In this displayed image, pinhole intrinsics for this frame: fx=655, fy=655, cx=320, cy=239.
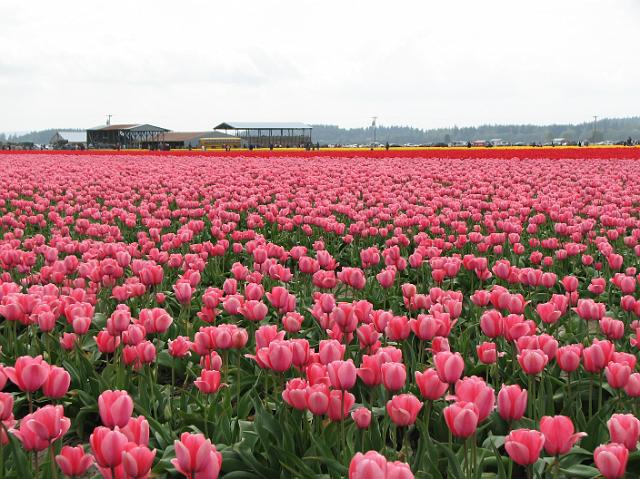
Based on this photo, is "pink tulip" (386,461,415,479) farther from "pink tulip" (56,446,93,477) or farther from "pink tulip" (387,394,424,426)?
"pink tulip" (56,446,93,477)

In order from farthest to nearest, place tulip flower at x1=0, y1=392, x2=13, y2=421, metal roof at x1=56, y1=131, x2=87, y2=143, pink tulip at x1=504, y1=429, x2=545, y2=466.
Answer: metal roof at x1=56, y1=131, x2=87, y2=143, tulip flower at x1=0, y1=392, x2=13, y2=421, pink tulip at x1=504, y1=429, x2=545, y2=466

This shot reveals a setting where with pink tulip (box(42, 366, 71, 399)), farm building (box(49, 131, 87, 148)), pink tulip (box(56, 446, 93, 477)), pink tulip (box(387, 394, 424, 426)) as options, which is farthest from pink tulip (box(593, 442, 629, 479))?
farm building (box(49, 131, 87, 148))

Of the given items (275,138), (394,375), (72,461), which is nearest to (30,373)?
(72,461)

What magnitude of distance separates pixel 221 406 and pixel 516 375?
181 cm

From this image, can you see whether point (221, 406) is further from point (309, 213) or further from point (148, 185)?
point (148, 185)

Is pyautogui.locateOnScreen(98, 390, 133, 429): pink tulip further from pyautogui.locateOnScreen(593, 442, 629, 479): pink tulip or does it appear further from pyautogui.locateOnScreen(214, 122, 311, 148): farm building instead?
pyautogui.locateOnScreen(214, 122, 311, 148): farm building

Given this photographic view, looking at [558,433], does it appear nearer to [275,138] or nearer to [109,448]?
[109,448]

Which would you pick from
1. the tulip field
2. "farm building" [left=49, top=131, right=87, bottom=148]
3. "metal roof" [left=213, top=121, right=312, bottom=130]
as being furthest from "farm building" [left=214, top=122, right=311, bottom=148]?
the tulip field

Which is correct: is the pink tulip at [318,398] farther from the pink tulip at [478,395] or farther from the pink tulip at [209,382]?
the pink tulip at [209,382]

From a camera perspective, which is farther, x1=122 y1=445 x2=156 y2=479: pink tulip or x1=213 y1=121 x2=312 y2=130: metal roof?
x1=213 y1=121 x2=312 y2=130: metal roof

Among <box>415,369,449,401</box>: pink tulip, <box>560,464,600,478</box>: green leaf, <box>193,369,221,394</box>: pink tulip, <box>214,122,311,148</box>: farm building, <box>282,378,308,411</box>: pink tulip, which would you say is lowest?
<box>560,464,600,478</box>: green leaf

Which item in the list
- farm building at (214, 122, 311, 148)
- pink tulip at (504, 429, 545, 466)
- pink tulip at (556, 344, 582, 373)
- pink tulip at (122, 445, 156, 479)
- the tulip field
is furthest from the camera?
farm building at (214, 122, 311, 148)

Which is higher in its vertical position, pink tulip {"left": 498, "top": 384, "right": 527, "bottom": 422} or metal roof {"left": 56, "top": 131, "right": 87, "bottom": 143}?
metal roof {"left": 56, "top": 131, "right": 87, "bottom": 143}

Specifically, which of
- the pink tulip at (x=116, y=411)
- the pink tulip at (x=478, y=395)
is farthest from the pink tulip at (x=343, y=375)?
the pink tulip at (x=116, y=411)
